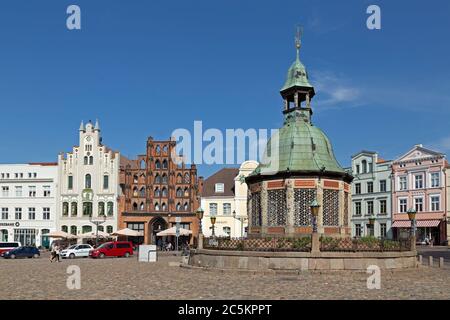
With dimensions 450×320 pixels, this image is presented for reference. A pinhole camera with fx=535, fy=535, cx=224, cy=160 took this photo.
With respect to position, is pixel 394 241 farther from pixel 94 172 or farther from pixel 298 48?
pixel 94 172

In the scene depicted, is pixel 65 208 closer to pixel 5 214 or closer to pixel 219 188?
pixel 5 214

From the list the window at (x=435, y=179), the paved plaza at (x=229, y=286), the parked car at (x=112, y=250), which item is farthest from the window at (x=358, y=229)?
the paved plaza at (x=229, y=286)

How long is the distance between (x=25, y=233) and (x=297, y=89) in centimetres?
4848

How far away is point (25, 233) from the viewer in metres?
69.0

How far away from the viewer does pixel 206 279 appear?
872 inches

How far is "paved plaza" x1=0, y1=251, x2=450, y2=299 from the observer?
1691 centimetres

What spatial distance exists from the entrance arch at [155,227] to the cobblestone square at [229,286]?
4263 centimetres

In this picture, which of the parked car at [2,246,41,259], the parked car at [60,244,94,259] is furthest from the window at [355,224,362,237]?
the parked car at [2,246,41,259]

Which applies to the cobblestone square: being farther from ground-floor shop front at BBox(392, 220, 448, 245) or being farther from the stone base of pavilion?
ground-floor shop front at BBox(392, 220, 448, 245)

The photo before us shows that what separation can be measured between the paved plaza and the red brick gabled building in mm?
42308

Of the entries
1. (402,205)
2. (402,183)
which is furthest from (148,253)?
(402,183)

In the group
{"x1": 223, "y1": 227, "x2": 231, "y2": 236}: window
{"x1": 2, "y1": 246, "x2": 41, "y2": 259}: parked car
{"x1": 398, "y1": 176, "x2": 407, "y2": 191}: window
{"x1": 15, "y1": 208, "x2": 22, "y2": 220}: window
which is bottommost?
{"x1": 2, "y1": 246, "x2": 41, "y2": 259}: parked car
